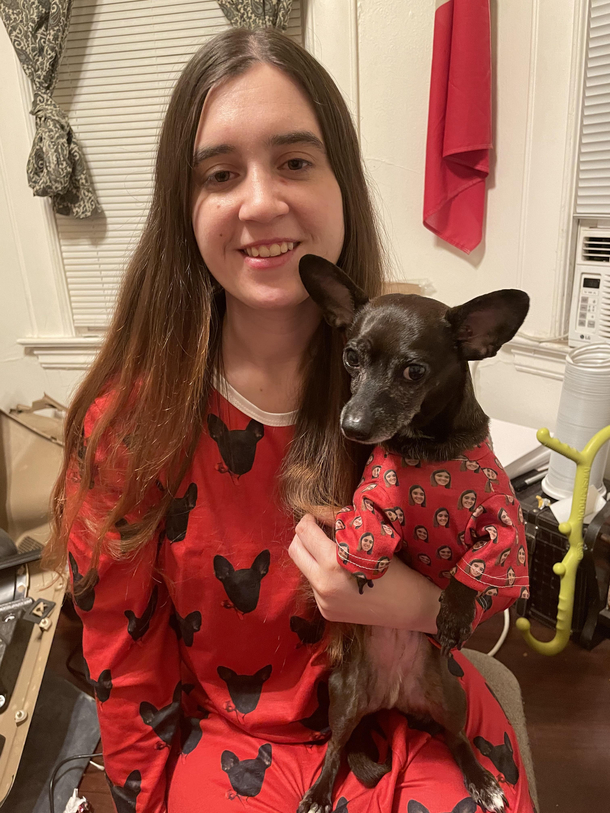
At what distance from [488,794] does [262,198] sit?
1.01m

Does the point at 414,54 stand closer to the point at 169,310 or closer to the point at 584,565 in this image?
the point at 169,310

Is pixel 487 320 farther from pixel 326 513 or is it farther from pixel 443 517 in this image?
pixel 326 513

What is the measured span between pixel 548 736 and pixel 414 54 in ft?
7.63

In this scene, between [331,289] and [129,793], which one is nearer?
[331,289]

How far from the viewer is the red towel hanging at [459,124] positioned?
1912 millimetres

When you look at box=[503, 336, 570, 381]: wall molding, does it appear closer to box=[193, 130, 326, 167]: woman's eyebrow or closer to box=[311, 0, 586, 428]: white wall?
box=[311, 0, 586, 428]: white wall

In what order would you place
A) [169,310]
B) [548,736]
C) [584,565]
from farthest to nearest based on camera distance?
1. [584,565]
2. [548,736]
3. [169,310]

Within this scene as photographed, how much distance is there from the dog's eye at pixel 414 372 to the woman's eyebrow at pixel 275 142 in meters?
0.41

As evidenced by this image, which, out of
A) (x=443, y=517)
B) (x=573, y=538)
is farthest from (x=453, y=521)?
(x=573, y=538)

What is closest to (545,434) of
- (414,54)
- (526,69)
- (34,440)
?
(526,69)

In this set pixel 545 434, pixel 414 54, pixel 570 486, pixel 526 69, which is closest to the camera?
pixel 545 434

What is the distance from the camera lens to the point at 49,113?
2.38 meters

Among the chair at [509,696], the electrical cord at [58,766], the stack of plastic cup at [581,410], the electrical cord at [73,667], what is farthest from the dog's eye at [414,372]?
the electrical cord at [73,667]

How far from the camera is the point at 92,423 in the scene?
1024mm
